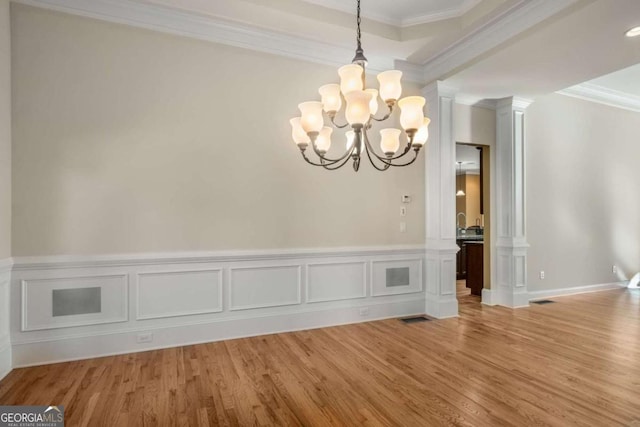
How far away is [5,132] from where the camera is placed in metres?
2.76

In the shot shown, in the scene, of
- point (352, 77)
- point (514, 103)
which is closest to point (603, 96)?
point (514, 103)

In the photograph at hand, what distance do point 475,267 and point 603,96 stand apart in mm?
3856

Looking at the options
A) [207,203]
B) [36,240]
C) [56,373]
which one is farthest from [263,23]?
[56,373]

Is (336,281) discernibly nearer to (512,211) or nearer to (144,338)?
(144,338)

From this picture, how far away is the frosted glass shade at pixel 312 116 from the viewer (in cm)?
232

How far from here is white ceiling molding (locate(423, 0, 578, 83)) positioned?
3.04m

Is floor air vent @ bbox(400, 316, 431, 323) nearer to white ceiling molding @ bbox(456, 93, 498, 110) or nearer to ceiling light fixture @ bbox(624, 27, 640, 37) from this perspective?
white ceiling molding @ bbox(456, 93, 498, 110)

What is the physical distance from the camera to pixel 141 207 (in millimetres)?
3250

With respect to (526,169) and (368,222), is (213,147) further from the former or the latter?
(526,169)

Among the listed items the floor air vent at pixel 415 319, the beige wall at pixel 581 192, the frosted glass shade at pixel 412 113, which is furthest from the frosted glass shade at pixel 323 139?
the beige wall at pixel 581 192

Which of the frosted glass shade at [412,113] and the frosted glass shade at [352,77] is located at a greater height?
the frosted glass shade at [352,77]

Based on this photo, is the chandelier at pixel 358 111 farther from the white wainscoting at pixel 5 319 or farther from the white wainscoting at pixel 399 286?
the white wainscoting at pixel 5 319

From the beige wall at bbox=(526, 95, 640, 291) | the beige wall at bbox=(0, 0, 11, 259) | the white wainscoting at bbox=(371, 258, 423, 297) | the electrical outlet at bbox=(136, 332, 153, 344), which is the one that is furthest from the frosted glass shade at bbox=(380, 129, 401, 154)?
the beige wall at bbox=(526, 95, 640, 291)

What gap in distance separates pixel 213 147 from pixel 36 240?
1.77 metres
